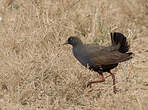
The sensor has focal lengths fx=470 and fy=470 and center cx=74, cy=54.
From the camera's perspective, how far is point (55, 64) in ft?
20.1

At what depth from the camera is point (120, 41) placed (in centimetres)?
601

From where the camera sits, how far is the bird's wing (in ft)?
19.3

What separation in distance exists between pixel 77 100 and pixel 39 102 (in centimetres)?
48

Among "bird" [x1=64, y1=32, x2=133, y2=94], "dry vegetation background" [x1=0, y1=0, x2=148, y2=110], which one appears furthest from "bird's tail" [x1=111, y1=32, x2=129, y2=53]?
"dry vegetation background" [x1=0, y1=0, x2=148, y2=110]

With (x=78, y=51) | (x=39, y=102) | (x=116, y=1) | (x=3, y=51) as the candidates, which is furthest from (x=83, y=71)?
(x=116, y=1)

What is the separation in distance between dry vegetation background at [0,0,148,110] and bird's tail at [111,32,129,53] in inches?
14.7

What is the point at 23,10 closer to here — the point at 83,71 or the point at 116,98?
the point at 83,71

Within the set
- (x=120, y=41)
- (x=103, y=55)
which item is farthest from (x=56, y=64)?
(x=120, y=41)

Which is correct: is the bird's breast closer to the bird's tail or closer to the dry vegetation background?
the dry vegetation background

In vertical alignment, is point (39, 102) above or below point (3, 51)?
below

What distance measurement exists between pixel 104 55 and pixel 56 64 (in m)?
0.65

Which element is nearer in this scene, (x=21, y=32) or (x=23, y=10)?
(x=21, y=32)

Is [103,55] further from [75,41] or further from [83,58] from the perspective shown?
[75,41]

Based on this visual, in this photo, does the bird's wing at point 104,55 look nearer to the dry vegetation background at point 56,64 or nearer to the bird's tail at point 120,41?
the bird's tail at point 120,41
